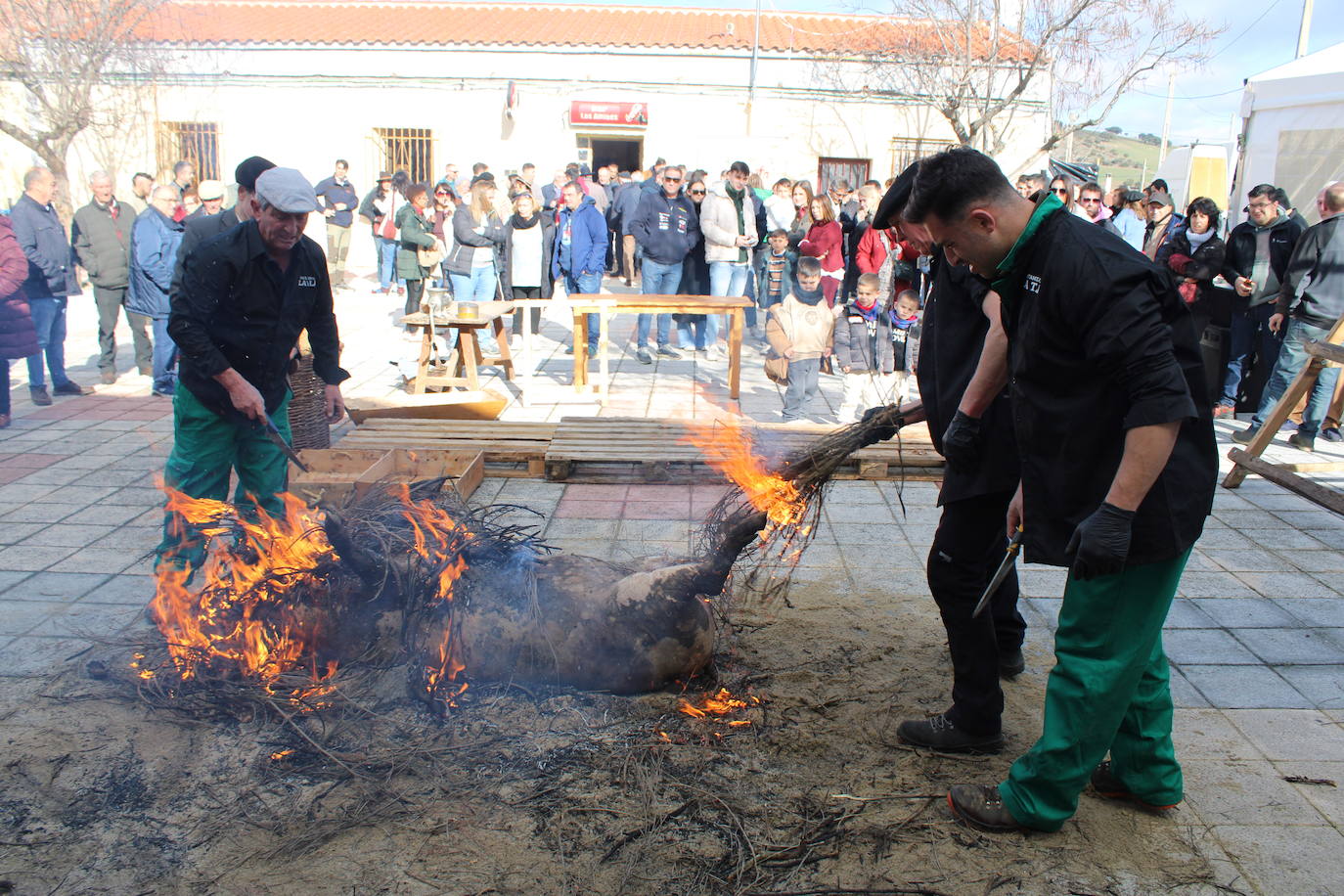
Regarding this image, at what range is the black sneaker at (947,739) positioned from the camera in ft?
11.2

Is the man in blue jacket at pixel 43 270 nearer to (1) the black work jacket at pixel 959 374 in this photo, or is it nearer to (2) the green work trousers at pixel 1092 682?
(1) the black work jacket at pixel 959 374

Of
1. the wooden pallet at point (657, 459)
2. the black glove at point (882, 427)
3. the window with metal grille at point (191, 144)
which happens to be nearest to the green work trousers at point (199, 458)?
the wooden pallet at point (657, 459)

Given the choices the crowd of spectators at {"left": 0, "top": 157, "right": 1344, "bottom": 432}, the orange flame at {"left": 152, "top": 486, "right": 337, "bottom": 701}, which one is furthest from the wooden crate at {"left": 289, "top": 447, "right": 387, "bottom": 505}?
the orange flame at {"left": 152, "top": 486, "right": 337, "bottom": 701}

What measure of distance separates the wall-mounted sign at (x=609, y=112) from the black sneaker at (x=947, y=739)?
1979 centimetres

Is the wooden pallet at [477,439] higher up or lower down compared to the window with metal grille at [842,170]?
lower down

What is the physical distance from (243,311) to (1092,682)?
12.3 feet

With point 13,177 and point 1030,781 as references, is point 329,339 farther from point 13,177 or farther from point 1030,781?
point 13,177

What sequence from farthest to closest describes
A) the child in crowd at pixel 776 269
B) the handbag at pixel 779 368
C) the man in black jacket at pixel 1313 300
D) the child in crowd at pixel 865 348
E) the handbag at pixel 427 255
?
the handbag at pixel 427 255, the child in crowd at pixel 776 269, the child in crowd at pixel 865 348, the handbag at pixel 779 368, the man in black jacket at pixel 1313 300

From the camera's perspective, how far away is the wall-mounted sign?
2131cm

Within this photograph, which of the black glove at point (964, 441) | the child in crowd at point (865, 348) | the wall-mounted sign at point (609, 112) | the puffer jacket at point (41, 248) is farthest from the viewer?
the wall-mounted sign at point (609, 112)

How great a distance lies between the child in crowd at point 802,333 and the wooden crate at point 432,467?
2.83 m

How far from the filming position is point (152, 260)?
343 inches

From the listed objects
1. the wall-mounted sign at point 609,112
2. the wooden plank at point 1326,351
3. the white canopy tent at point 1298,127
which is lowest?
the wooden plank at point 1326,351

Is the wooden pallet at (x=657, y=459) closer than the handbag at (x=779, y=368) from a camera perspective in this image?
Yes
